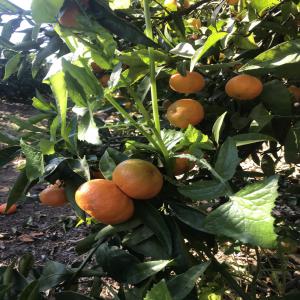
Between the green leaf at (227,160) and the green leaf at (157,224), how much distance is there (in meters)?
0.14

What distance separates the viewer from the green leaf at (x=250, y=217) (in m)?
0.48

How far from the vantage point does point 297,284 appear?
4.66 feet

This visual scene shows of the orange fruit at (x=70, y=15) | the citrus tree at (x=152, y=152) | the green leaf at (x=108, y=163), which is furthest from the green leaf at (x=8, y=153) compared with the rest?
the orange fruit at (x=70, y=15)

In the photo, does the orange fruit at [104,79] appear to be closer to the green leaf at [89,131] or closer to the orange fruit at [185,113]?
the orange fruit at [185,113]

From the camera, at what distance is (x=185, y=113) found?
3.09 ft

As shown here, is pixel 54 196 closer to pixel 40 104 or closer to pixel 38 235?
pixel 40 104

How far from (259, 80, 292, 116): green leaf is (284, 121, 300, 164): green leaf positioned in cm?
5

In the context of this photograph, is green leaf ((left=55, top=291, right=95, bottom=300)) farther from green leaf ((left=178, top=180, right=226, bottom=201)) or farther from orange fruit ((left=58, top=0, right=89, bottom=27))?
orange fruit ((left=58, top=0, right=89, bottom=27))

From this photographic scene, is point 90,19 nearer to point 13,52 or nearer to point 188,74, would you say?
point 188,74

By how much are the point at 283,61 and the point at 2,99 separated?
320 inches

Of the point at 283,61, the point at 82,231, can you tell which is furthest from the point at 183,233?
the point at 82,231

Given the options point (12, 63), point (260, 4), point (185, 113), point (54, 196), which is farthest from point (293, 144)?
point (12, 63)

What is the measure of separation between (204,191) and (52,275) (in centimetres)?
42

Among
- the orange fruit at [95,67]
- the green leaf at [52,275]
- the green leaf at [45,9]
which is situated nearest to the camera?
the green leaf at [45,9]
